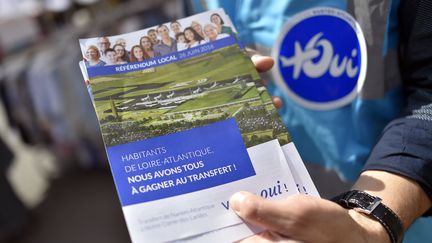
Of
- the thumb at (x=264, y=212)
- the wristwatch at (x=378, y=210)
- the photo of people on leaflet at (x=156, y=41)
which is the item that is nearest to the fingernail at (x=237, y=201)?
the thumb at (x=264, y=212)

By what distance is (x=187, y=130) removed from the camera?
0.57 meters

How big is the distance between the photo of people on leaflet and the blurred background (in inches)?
61.1

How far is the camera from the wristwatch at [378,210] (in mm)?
562

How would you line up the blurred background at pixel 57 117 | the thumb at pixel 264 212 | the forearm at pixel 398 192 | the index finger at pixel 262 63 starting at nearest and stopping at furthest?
the thumb at pixel 264 212, the forearm at pixel 398 192, the index finger at pixel 262 63, the blurred background at pixel 57 117

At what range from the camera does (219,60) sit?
66 centimetres

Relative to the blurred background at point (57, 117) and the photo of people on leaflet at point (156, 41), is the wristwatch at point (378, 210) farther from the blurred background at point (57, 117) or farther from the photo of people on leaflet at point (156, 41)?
the blurred background at point (57, 117)

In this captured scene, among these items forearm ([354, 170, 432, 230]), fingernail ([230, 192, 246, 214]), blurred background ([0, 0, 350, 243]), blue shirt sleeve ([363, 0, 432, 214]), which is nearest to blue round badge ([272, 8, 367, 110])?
blue shirt sleeve ([363, 0, 432, 214])

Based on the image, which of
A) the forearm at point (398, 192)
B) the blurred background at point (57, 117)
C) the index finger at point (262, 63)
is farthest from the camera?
the blurred background at point (57, 117)

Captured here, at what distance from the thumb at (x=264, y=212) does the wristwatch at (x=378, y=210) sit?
14 centimetres

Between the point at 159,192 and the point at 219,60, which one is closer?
the point at 159,192

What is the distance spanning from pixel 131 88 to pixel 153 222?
21 centimetres

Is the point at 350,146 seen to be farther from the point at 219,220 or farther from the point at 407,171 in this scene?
the point at 219,220

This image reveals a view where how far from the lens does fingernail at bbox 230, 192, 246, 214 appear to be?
493mm

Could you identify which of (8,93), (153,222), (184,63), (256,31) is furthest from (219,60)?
(8,93)
